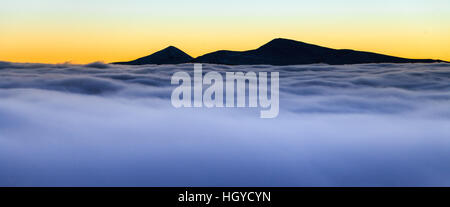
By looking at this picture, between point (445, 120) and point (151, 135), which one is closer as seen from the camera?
point (151, 135)

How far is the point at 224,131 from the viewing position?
6059 millimetres

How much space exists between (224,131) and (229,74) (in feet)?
57.3

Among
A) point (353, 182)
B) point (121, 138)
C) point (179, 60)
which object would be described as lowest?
point (353, 182)

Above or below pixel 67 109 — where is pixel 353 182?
below

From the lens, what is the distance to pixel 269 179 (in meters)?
4.26

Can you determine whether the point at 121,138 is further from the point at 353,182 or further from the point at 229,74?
the point at 229,74

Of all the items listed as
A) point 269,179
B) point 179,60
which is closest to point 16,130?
point 269,179

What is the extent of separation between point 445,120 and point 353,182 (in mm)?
5463

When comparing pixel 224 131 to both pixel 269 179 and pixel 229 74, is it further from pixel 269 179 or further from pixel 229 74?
pixel 229 74

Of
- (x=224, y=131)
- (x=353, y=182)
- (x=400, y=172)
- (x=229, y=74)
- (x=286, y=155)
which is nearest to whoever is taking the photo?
(x=353, y=182)

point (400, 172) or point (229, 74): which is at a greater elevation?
point (229, 74)

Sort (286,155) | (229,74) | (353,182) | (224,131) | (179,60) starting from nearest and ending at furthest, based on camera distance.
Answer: (353,182) → (286,155) → (224,131) → (229,74) → (179,60)

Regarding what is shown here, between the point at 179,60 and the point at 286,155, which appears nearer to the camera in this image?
the point at 286,155

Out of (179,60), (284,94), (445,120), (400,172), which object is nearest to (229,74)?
(284,94)
